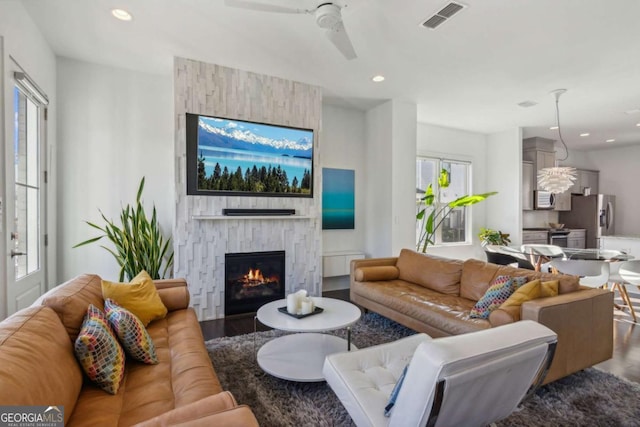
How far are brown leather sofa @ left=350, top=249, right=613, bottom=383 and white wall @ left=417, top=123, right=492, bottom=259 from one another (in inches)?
115

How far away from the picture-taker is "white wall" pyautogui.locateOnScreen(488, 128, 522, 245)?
6.54 m

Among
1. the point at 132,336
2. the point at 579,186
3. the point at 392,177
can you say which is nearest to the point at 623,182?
the point at 579,186

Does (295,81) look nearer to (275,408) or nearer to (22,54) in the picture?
(22,54)

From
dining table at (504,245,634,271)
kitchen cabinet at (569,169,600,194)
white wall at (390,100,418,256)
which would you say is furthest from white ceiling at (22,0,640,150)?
kitchen cabinet at (569,169,600,194)

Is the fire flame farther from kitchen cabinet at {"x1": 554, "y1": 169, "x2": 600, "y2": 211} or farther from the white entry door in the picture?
kitchen cabinet at {"x1": 554, "y1": 169, "x2": 600, "y2": 211}

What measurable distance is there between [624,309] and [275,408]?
15.3ft

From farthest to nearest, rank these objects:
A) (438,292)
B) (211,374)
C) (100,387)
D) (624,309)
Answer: (624,309) → (438,292) → (211,374) → (100,387)

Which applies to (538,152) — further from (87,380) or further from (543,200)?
(87,380)

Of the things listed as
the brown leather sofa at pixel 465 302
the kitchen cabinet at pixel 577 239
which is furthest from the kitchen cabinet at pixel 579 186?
the brown leather sofa at pixel 465 302

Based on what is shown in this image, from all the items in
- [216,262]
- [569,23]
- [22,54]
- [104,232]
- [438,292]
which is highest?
[569,23]

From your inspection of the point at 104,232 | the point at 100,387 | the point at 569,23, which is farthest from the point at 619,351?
the point at 104,232

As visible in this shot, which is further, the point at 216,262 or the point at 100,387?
the point at 216,262

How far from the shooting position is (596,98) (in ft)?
15.9

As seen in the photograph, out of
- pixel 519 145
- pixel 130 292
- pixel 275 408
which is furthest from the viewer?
pixel 519 145
